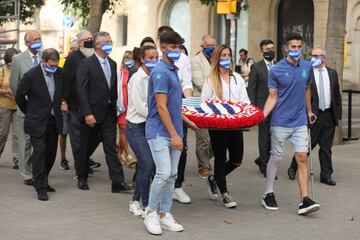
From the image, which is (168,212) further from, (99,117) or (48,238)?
(99,117)

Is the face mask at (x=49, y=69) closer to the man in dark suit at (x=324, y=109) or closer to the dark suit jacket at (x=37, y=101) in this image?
the dark suit jacket at (x=37, y=101)

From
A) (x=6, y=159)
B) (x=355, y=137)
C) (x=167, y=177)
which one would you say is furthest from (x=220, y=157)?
(x=355, y=137)

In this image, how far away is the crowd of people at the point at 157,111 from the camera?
7.26 m

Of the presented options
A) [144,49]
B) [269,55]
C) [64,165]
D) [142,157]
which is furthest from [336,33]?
[142,157]

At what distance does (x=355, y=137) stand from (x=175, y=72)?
911 cm

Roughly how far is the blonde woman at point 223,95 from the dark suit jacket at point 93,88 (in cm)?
135

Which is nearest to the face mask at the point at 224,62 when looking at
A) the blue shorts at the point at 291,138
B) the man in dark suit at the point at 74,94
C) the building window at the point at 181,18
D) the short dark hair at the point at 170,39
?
the blue shorts at the point at 291,138

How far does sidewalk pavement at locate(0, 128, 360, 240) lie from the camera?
730 centimetres

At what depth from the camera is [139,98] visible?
26.2 ft

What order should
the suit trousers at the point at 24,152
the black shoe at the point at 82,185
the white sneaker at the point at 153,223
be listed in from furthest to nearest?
the suit trousers at the point at 24,152 → the black shoe at the point at 82,185 → the white sneaker at the point at 153,223

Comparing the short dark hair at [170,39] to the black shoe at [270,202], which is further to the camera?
the black shoe at [270,202]

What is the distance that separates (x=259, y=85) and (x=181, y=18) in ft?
77.4

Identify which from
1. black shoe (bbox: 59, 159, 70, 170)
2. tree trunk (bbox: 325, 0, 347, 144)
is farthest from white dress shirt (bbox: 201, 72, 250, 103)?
tree trunk (bbox: 325, 0, 347, 144)

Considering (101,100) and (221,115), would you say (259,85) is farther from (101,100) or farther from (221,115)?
(221,115)
